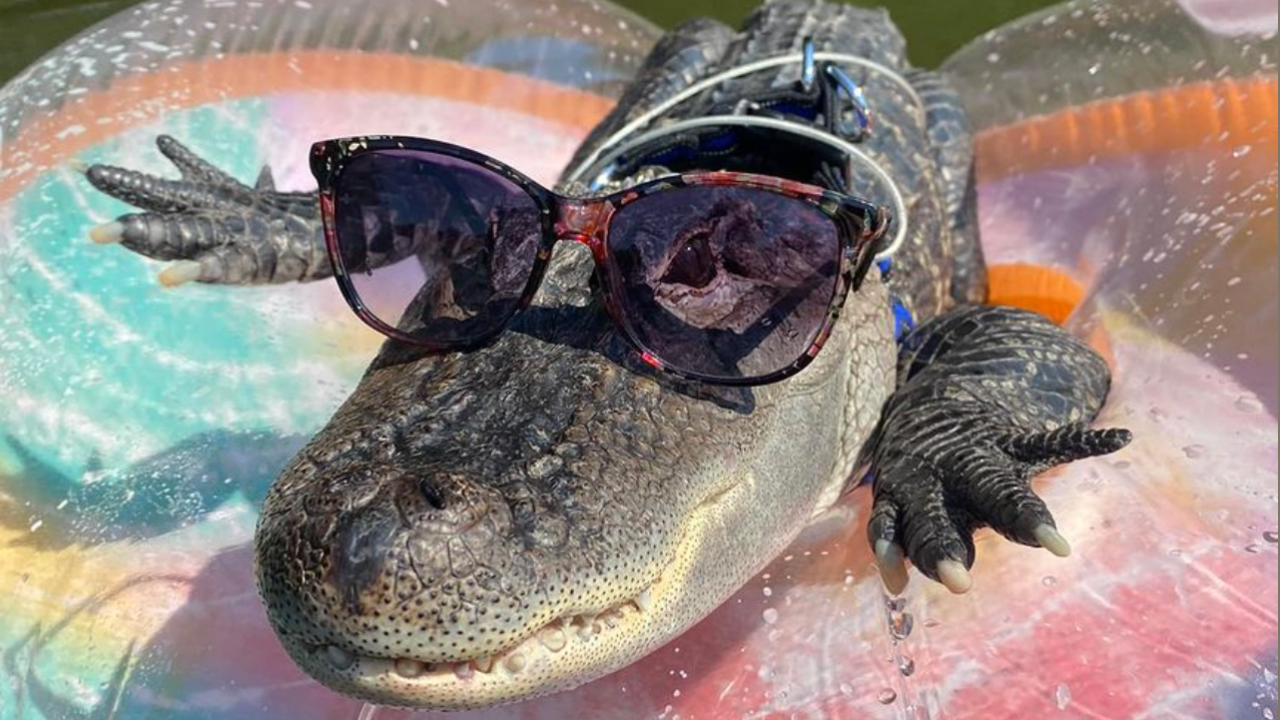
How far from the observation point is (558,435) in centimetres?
134

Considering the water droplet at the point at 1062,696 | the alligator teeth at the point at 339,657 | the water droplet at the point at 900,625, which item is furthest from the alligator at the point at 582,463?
the water droplet at the point at 1062,696

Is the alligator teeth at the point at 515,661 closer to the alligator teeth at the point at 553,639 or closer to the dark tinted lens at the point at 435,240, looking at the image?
the alligator teeth at the point at 553,639

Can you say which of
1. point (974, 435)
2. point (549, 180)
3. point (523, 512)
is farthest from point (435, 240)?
point (549, 180)

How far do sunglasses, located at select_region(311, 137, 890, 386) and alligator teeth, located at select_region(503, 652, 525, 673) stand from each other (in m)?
0.44

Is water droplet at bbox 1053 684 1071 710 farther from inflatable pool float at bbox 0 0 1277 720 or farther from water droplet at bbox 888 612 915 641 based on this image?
water droplet at bbox 888 612 915 641

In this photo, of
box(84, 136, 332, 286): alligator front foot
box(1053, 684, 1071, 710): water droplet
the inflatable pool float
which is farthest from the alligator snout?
box(84, 136, 332, 286): alligator front foot

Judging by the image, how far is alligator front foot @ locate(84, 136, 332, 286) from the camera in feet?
6.96

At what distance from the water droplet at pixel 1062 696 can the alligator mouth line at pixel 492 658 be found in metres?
0.77

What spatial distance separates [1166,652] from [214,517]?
163 centimetres

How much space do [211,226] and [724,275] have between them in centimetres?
117

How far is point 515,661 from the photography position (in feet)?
3.97

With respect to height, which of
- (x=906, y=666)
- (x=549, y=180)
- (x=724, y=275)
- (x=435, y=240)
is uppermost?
(x=724, y=275)

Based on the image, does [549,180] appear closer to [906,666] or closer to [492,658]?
[906,666]

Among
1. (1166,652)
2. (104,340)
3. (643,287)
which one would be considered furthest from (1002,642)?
(104,340)
